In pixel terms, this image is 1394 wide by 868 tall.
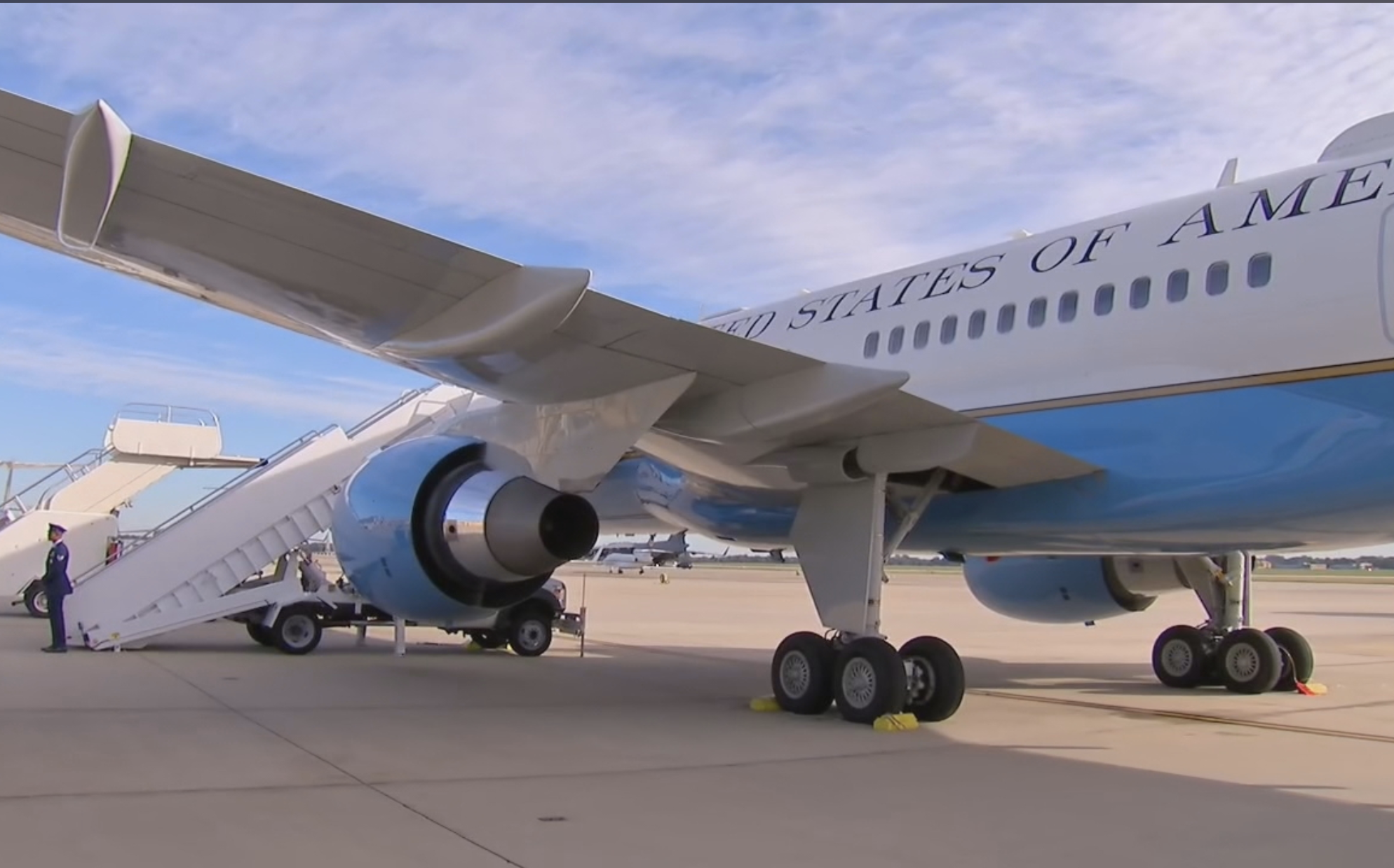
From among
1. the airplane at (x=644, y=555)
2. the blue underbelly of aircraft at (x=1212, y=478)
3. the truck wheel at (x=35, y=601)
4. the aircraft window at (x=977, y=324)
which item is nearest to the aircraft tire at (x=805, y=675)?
the blue underbelly of aircraft at (x=1212, y=478)

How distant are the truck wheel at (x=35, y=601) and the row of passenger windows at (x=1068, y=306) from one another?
57.6 feet

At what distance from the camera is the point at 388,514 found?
8.95m

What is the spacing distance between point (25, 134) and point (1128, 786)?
643cm

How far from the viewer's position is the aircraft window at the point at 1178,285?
26.7 feet

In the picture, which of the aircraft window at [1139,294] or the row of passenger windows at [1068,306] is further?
the aircraft window at [1139,294]

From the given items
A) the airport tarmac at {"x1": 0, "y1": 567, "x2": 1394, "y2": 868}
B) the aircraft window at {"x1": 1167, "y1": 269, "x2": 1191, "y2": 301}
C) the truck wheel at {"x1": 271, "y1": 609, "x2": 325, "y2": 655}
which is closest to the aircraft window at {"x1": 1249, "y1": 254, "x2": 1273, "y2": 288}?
the aircraft window at {"x1": 1167, "y1": 269, "x2": 1191, "y2": 301}

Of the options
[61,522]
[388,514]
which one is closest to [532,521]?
[388,514]

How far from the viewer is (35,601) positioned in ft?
71.7

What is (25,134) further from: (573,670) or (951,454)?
(573,670)

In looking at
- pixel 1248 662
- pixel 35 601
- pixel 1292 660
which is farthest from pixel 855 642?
pixel 35 601

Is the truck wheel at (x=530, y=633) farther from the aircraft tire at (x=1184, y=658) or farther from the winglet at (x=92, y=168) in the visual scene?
the winglet at (x=92, y=168)

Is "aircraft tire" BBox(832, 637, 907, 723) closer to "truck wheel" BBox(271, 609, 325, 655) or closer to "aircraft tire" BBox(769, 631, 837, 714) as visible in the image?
"aircraft tire" BBox(769, 631, 837, 714)

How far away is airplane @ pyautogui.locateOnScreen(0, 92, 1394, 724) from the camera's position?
6.44 meters

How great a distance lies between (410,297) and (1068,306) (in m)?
4.93
